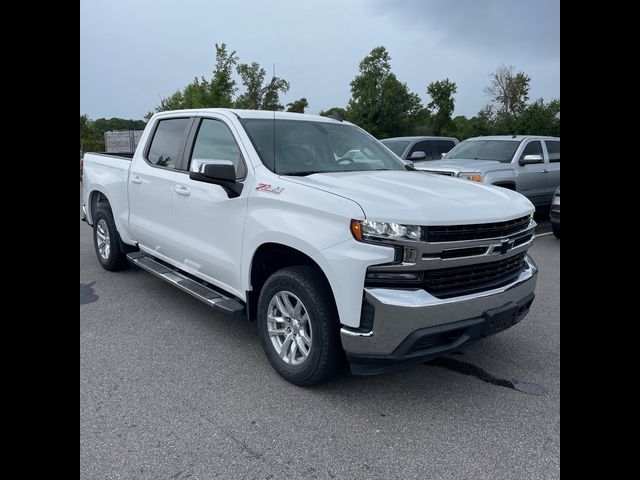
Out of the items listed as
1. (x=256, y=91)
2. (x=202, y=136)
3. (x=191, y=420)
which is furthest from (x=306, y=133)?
(x=256, y=91)

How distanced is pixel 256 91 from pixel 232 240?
5.82m

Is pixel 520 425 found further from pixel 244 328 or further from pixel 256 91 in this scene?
pixel 256 91

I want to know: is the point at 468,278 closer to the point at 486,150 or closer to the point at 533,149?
the point at 486,150

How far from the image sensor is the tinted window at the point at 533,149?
34.9 ft

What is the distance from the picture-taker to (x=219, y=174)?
365 centimetres

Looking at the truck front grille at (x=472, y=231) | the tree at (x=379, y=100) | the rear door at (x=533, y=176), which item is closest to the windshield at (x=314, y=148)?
the truck front grille at (x=472, y=231)

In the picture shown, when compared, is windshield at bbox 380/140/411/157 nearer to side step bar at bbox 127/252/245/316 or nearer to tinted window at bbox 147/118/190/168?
tinted window at bbox 147/118/190/168

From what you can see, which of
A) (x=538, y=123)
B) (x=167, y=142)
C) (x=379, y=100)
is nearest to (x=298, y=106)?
(x=167, y=142)

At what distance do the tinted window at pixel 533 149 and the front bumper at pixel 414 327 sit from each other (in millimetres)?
8292

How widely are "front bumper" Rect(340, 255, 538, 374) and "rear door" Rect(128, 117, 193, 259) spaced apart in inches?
93.9

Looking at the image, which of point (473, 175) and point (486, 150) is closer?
point (473, 175)

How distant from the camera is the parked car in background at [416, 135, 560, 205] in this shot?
9.63m

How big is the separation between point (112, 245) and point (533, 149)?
868cm
